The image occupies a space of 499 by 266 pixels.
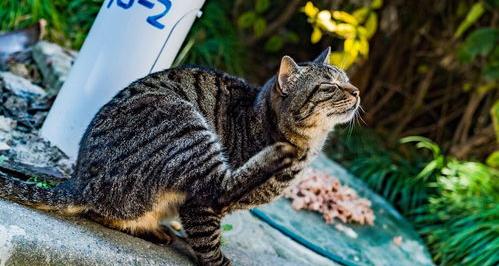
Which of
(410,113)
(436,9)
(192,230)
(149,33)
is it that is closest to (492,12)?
(436,9)

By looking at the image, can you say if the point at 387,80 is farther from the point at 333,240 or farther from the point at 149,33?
the point at 149,33

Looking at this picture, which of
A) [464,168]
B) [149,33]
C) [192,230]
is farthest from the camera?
[464,168]

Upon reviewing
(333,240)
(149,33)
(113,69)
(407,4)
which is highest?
(407,4)

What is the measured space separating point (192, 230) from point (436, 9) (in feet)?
14.5

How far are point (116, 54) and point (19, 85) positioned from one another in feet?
3.52

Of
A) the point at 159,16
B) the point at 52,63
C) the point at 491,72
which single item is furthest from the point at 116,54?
the point at 491,72

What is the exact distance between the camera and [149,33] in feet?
10.5

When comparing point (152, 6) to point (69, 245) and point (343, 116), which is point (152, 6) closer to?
point (343, 116)

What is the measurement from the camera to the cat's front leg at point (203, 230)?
2529mm

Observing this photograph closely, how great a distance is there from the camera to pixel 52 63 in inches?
173

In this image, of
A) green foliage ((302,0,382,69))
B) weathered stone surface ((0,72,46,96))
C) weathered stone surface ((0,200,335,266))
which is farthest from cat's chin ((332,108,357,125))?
weathered stone surface ((0,72,46,96))

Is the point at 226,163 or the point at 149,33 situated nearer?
the point at 226,163

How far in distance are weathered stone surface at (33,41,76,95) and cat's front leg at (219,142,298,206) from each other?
1.96 m

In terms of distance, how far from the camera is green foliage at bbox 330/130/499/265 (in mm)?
3951
